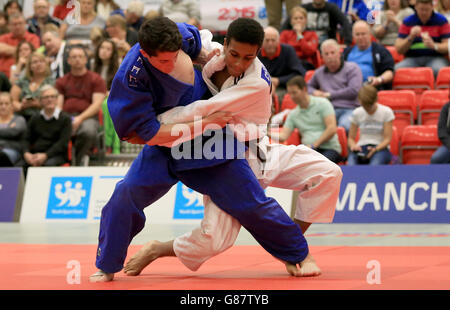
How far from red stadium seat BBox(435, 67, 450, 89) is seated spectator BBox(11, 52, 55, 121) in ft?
17.5

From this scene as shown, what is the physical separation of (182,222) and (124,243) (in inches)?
177

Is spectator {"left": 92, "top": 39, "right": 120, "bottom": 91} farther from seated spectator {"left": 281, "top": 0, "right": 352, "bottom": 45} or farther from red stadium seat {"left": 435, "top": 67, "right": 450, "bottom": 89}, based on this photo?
red stadium seat {"left": 435, "top": 67, "right": 450, "bottom": 89}

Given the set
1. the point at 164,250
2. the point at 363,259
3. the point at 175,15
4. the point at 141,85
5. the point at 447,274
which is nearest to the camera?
the point at 141,85

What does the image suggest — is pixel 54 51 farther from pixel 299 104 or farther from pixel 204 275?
pixel 204 275

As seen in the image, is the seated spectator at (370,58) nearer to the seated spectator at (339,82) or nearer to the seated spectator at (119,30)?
the seated spectator at (339,82)

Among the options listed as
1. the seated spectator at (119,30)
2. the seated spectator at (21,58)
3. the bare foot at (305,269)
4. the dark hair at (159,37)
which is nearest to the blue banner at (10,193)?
the seated spectator at (21,58)

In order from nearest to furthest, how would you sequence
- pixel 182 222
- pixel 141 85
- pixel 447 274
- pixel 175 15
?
1. pixel 141 85
2. pixel 447 274
3. pixel 182 222
4. pixel 175 15

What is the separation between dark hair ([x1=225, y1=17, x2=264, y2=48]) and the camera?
3766 mm

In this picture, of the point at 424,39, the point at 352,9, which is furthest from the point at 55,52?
the point at 424,39

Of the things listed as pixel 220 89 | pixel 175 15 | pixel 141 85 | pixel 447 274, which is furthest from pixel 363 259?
pixel 175 15

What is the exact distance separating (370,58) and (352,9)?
151 cm

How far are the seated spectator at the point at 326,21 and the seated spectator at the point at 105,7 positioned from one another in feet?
11.4

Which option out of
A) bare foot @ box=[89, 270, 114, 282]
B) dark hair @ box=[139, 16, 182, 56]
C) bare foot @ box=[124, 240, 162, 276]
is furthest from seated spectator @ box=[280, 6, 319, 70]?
bare foot @ box=[89, 270, 114, 282]
